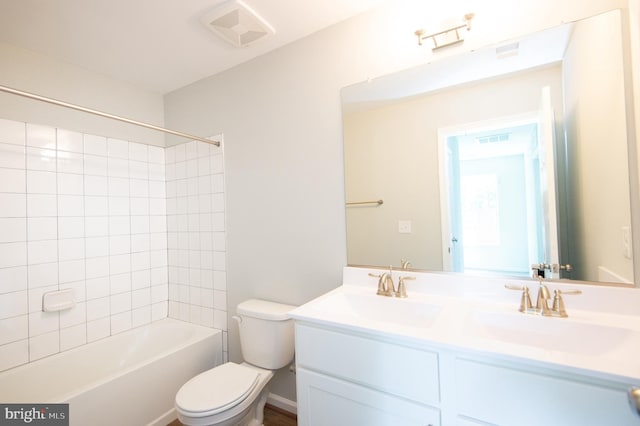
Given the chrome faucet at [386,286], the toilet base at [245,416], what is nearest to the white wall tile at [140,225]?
the toilet base at [245,416]

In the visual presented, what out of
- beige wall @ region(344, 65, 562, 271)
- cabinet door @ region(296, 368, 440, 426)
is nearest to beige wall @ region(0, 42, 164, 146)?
beige wall @ region(344, 65, 562, 271)

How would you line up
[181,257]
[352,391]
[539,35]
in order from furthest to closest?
1. [181,257]
2. [539,35]
3. [352,391]

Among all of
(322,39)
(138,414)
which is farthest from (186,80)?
(138,414)

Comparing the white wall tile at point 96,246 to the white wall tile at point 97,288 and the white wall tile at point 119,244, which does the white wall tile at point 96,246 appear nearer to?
the white wall tile at point 119,244

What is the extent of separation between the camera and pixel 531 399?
772 millimetres

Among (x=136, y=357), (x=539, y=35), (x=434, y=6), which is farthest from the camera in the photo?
(x=136, y=357)

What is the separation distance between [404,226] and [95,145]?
228cm

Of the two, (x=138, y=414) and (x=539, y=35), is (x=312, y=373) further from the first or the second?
(x=539, y=35)

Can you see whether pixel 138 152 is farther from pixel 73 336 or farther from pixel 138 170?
pixel 73 336

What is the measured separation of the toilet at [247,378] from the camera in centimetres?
133

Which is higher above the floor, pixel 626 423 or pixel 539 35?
pixel 539 35

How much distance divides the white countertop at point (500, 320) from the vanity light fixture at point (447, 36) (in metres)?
1.10

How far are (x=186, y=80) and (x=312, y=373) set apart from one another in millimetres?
2299

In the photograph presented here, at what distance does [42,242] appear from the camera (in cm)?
182
